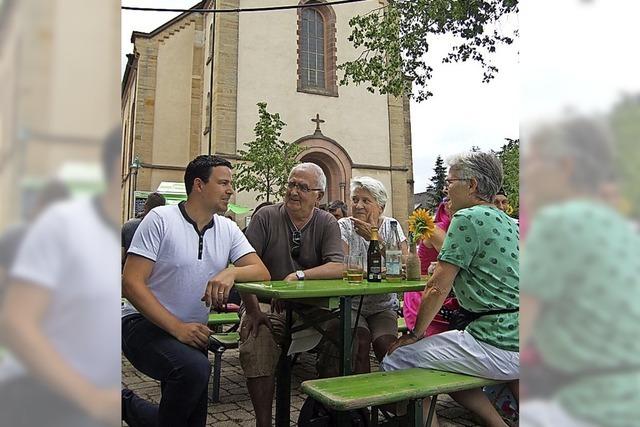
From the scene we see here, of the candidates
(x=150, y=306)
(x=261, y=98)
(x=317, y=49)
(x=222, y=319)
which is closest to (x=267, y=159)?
(x=261, y=98)

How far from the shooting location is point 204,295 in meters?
2.88

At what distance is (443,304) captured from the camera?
3.08m

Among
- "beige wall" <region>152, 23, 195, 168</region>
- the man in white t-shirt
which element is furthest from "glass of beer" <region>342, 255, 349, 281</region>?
"beige wall" <region>152, 23, 195, 168</region>

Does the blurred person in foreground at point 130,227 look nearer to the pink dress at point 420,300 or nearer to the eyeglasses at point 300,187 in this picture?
the eyeglasses at point 300,187

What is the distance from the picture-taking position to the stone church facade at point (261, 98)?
20.8m

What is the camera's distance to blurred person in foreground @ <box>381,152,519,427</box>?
8.71 ft
